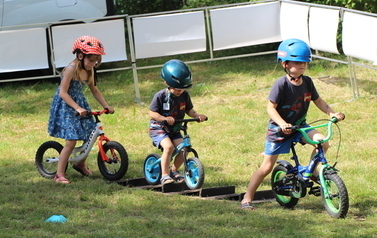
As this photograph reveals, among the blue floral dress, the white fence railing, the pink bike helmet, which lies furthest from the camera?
the white fence railing

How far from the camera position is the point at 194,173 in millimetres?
7430

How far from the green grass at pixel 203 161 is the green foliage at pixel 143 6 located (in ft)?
10.7

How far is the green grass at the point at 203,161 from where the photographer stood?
6176mm

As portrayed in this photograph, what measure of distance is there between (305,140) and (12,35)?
7.03 metres

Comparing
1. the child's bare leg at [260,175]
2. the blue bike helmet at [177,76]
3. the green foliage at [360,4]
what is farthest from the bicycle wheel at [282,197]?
the green foliage at [360,4]

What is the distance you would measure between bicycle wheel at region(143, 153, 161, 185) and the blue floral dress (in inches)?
30.3

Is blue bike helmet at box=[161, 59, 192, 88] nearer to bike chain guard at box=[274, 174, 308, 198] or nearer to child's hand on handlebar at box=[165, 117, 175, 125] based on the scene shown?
child's hand on handlebar at box=[165, 117, 175, 125]

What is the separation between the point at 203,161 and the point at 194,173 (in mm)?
1560

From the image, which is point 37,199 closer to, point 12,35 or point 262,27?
point 12,35

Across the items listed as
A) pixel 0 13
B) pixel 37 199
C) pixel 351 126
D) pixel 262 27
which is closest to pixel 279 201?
pixel 37 199

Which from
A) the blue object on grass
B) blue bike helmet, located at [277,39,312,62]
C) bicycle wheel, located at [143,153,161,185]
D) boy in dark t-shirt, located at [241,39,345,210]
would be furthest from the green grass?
blue bike helmet, located at [277,39,312,62]

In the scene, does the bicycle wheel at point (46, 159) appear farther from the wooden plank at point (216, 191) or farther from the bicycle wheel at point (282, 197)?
the bicycle wheel at point (282, 197)

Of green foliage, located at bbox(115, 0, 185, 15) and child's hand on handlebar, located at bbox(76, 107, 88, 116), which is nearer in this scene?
child's hand on handlebar, located at bbox(76, 107, 88, 116)

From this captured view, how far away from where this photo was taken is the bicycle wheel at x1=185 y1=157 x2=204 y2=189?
23.9ft
